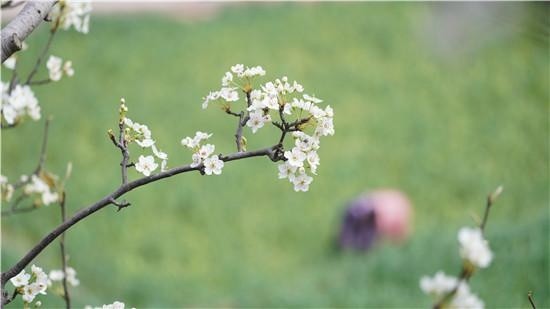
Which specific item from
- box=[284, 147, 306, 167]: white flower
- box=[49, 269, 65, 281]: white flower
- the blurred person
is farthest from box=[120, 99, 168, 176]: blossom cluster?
the blurred person

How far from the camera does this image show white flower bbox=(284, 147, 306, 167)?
1.43 metres

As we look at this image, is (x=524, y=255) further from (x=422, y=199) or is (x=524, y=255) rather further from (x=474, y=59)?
(x=474, y=59)

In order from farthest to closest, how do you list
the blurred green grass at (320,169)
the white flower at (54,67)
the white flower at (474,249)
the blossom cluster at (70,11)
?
the blurred green grass at (320,169), the white flower at (54,67), the blossom cluster at (70,11), the white flower at (474,249)

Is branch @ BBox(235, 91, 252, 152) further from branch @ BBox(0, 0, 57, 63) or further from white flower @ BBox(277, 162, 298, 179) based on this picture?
branch @ BBox(0, 0, 57, 63)

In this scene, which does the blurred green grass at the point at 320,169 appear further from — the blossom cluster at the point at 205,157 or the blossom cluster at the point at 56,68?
the blossom cluster at the point at 205,157

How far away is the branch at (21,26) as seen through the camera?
4.98ft

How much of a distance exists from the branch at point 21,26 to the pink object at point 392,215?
4.44 m

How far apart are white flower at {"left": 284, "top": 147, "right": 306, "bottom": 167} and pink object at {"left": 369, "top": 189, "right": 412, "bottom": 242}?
440 cm

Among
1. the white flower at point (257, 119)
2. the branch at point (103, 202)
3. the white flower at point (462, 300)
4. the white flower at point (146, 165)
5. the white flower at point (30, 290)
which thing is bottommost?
the white flower at point (462, 300)

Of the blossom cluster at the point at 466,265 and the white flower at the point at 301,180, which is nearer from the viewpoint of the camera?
the blossom cluster at the point at 466,265

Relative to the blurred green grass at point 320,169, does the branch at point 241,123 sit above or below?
below

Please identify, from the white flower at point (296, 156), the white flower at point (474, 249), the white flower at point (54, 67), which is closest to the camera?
the white flower at point (474, 249)

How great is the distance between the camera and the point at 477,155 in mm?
7074

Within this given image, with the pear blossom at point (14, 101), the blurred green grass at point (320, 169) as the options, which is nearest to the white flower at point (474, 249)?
the pear blossom at point (14, 101)
